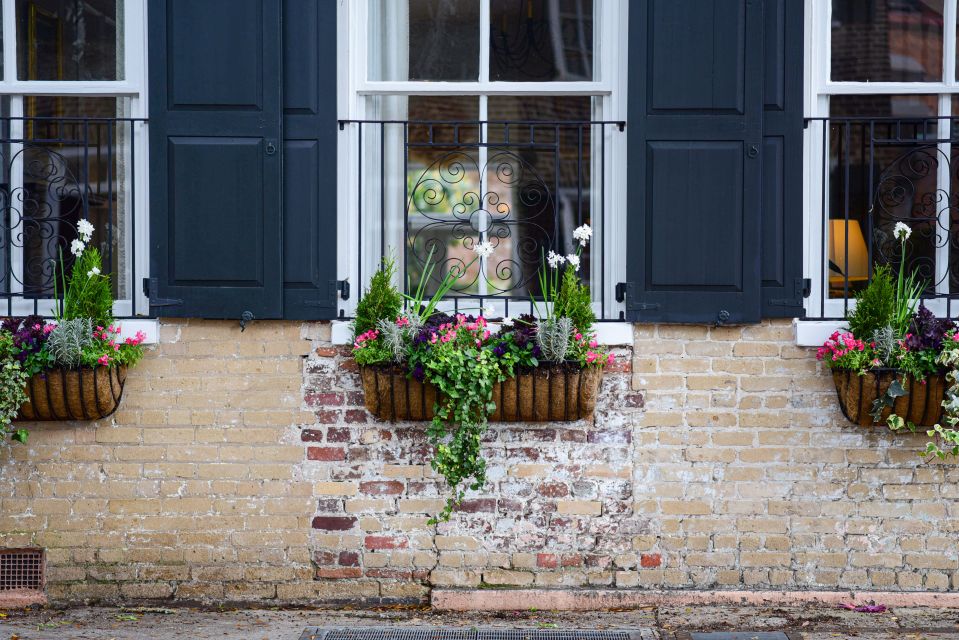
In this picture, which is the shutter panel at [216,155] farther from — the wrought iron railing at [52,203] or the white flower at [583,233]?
the white flower at [583,233]

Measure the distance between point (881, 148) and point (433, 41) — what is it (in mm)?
2185

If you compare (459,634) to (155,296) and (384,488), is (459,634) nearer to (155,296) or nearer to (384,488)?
(384,488)

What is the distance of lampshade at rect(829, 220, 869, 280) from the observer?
5.21 m

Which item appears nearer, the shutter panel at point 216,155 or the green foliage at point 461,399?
the green foliage at point 461,399

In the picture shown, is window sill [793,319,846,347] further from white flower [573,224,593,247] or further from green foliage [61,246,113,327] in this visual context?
green foliage [61,246,113,327]

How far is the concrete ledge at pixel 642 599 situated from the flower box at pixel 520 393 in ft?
2.73

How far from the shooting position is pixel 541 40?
17.2 ft

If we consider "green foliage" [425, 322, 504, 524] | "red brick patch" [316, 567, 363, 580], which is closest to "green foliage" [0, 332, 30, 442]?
"red brick patch" [316, 567, 363, 580]

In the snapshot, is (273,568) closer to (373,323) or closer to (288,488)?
(288,488)

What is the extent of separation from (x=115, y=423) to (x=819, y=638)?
329 centimetres

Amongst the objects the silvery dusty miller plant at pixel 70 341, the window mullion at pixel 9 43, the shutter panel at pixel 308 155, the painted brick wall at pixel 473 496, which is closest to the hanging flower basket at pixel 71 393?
the silvery dusty miller plant at pixel 70 341

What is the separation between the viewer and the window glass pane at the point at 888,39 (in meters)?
5.23

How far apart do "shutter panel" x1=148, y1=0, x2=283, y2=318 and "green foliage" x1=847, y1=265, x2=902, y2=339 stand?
102 inches

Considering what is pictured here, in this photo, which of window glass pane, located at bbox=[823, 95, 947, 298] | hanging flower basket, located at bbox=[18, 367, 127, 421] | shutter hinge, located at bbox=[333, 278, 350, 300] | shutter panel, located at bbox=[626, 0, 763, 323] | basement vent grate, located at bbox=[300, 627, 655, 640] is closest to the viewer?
basement vent grate, located at bbox=[300, 627, 655, 640]
